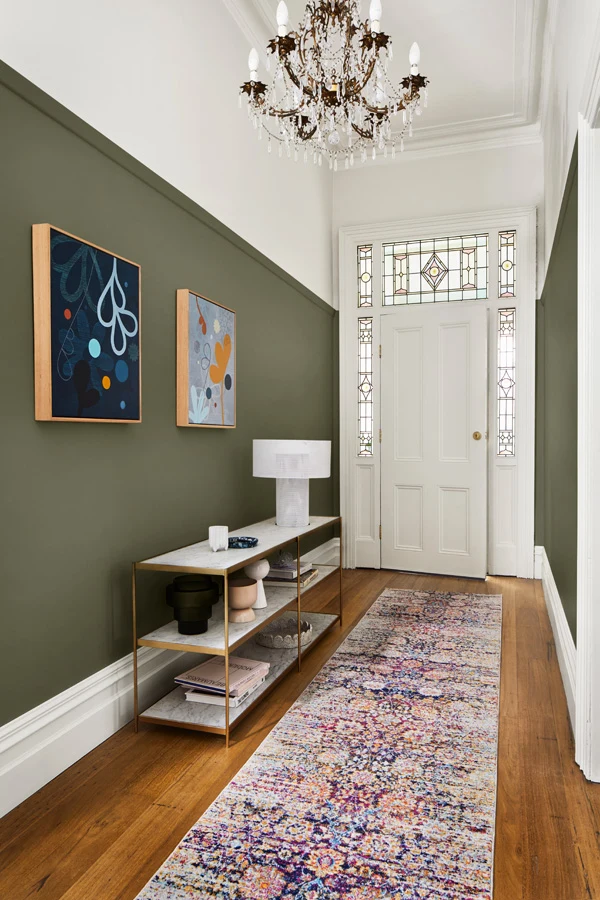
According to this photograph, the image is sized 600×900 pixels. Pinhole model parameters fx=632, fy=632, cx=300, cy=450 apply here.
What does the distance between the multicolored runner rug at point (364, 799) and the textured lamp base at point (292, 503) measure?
2.38 ft

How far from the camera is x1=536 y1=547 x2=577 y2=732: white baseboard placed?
101 inches

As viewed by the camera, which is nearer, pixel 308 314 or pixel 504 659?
pixel 504 659

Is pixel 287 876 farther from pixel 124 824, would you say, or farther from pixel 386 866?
pixel 124 824

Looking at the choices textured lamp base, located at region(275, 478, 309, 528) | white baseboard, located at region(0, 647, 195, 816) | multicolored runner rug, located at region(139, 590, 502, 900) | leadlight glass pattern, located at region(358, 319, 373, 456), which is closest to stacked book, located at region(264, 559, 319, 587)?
textured lamp base, located at region(275, 478, 309, 528)

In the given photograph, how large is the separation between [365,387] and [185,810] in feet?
13.0

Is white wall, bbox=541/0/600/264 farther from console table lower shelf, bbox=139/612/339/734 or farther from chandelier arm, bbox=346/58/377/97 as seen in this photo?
console table lower shelf, bbox=139/612/339/734

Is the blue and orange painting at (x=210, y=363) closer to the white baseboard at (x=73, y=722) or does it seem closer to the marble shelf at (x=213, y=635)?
the marble shelf at (x=213, y=635)

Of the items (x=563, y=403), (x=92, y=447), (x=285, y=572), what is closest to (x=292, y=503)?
(x=285, y=572)

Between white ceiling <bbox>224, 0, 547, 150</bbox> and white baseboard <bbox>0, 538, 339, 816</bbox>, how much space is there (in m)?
3.38

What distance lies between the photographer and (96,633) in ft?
7.65

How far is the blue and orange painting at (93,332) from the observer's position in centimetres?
206

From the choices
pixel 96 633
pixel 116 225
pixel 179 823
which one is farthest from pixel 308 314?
pixel 179 823

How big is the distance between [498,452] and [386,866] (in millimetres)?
3795

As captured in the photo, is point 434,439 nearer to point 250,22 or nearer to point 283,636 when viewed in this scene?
point 283,636
